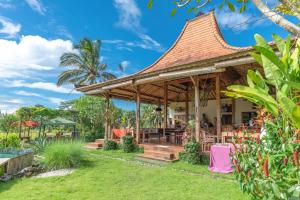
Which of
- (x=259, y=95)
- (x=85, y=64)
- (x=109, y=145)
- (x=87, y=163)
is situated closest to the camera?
(x=259, y=95)

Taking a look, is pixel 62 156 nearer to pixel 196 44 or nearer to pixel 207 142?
pixel 207 142

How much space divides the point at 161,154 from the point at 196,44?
6.60m

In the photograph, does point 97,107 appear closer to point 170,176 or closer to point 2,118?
point 2,118

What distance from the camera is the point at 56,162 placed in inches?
325

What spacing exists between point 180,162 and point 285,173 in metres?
7.19

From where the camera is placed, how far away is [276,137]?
219 centimetres

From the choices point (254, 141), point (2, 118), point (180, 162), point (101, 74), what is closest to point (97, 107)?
point (101, 74)

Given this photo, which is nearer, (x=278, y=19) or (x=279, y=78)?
(x=279, y=78)

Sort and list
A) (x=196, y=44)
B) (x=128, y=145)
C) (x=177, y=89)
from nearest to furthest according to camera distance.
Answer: (x=128, y=145), (x=196, y=44), (x=177, y=89)

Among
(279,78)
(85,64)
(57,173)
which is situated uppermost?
(85,64)

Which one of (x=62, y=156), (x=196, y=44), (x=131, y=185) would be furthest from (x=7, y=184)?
(x=196, y=44)

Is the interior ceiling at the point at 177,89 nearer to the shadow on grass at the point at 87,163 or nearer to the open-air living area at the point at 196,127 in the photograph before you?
the open-air living area at the point at 196,127

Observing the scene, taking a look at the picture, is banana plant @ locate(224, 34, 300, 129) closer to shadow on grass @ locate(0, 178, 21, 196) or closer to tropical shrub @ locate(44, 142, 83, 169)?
shadow on grass @ locate(0, 178, 21, 196)

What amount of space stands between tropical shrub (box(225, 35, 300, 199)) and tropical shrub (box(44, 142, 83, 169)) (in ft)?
24.1
